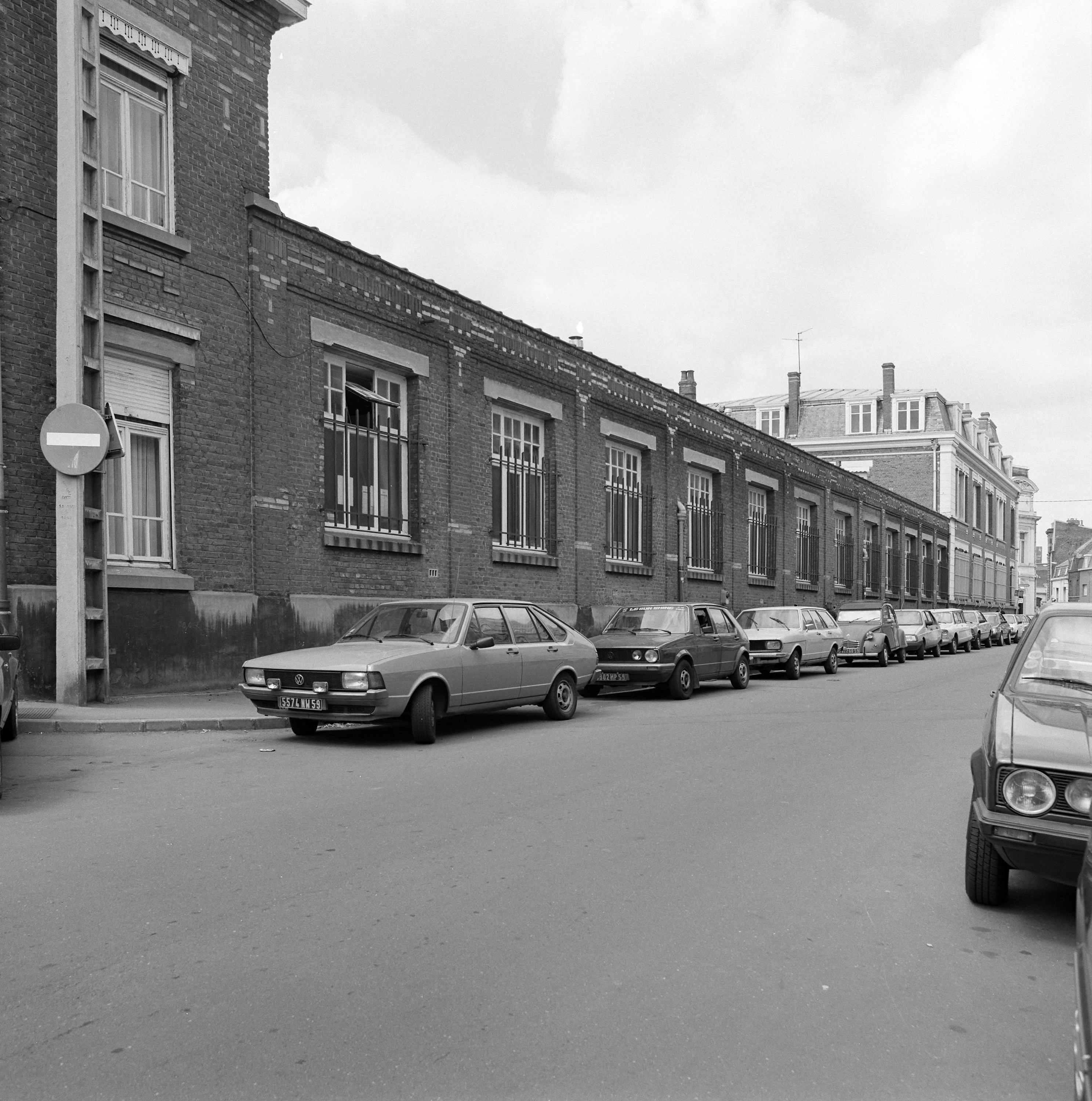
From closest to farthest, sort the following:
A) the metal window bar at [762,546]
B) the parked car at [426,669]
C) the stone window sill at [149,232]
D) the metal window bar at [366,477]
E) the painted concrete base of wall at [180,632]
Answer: the parked car at [426,669]
the painted concrete base of wall at [180,632]
the stone window sill at [149,232]
the metal window bar at [366,477]
the metal window bar at [762,546]

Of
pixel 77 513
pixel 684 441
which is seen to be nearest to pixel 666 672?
pixel 77 513

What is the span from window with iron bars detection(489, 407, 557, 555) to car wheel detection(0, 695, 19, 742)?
11021 millimetres

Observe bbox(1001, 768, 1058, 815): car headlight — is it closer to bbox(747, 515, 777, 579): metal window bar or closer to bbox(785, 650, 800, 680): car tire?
bbox(785, 650, 800, 680): car tire

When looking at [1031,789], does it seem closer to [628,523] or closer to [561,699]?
[561,699]

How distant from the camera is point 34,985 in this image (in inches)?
157

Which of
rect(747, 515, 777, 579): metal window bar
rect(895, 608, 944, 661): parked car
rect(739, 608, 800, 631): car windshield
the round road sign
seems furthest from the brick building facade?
rect(895, 608, 944, 661): parked car

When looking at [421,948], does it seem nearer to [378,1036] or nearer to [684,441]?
[378,1036]

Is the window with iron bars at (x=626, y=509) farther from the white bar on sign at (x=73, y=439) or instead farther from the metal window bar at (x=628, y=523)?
the white bar on sign at (x=73, y=439)

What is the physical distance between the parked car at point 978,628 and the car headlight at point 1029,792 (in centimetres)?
3688

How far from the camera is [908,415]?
2339 inches

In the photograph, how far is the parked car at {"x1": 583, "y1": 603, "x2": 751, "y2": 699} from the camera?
15.7 meters

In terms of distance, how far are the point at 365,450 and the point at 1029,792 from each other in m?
13.8

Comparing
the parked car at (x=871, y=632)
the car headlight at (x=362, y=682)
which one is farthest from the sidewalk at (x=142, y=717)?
the parked car at (x=871, y=632)

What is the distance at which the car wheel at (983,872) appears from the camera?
4.99 m
